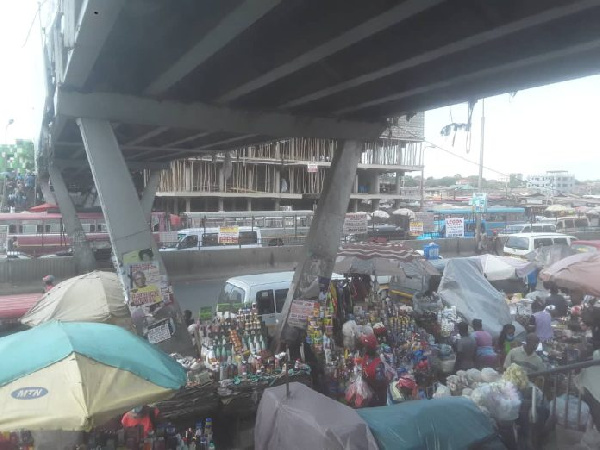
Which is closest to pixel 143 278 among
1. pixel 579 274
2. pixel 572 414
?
pixel 572 414

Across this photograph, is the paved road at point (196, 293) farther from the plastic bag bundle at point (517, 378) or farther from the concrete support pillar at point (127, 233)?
the plastic bag bundle at point (517, 378)

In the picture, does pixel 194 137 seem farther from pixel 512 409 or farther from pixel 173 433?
pixel 512 409

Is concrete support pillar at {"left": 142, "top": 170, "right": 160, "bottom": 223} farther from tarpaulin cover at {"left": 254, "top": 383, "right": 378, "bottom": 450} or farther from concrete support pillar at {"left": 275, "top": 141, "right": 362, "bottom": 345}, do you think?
tarpaulin cover at {"left": 254, "top": 383, "right": 378, "bottom": 450}

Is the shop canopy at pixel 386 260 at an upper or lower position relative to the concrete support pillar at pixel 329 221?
lower

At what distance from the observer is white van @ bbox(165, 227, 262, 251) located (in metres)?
23.8

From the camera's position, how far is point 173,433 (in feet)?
16.7

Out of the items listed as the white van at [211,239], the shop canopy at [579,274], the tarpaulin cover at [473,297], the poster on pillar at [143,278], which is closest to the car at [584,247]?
the shop canopy at [579,274]

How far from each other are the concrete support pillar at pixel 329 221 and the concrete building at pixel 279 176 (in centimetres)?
3051

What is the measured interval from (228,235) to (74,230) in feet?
22.8

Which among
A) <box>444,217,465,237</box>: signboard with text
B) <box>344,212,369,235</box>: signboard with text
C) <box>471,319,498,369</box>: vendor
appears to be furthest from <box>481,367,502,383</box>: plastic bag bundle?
<box>444,217,465,237</box>: signboard with text

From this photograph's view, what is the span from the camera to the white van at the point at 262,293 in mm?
9664

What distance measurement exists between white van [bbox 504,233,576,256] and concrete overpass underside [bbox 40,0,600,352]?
12107 mm

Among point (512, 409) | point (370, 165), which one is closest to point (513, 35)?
point (512, 409)

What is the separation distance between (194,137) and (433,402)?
10.4m
